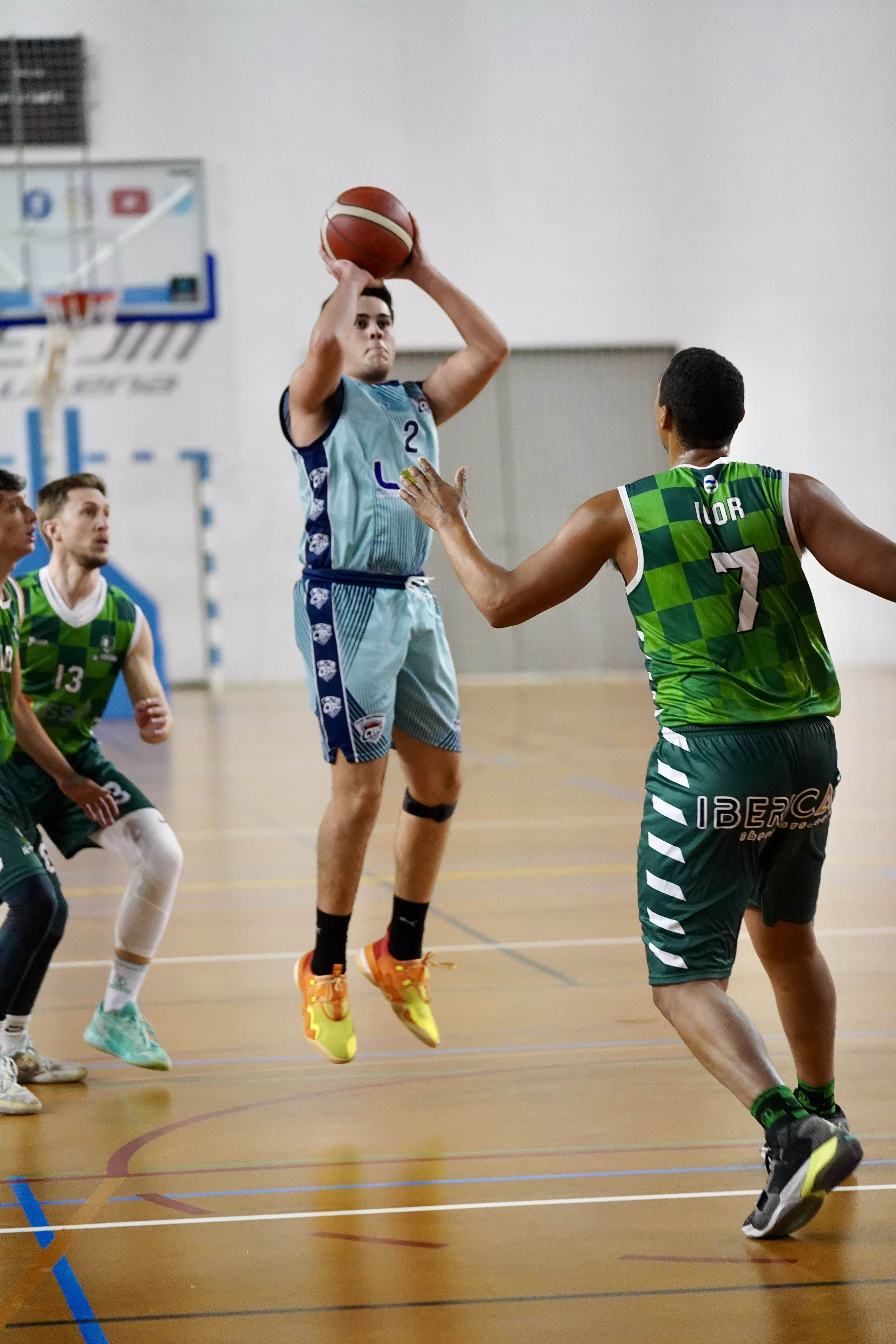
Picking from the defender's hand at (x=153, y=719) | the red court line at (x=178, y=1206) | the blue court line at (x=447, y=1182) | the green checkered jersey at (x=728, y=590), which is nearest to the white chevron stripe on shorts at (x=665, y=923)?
the green checkered jersey at (x=728, y=590)

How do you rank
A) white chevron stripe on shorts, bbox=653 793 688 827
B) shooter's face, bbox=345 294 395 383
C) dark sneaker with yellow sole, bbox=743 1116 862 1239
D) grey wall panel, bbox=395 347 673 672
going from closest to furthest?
dark sneaker with yellow sole, bbox=743 1116 862 1239, white chevron stripe on shorts, bbox=653 793 688 827, shooter's face, bbox=345 294 395 383, grey wall panel, bbox=395 347 673 672

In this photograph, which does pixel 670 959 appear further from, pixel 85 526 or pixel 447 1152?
pixel 85 526

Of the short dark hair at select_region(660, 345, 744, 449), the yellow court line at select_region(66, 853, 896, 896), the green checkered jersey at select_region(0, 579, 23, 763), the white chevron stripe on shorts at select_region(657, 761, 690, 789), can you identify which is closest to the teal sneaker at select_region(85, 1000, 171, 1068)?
the green checkered jersey at select_region(0, 579, 23, 763)

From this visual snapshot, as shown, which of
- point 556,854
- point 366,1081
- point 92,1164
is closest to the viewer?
point 92,1164

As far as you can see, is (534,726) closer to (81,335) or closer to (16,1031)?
(81,335)

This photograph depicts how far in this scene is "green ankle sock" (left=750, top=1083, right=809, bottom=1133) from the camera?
2676 millimetres

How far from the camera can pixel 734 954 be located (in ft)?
9.57

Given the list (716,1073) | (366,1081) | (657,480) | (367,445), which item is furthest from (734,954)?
(367,445)

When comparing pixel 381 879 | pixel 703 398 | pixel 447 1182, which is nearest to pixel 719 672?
pixel 703 398

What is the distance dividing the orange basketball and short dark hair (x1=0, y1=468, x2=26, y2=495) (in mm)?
1035

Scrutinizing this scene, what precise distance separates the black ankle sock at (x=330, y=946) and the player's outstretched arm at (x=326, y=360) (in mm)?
1277

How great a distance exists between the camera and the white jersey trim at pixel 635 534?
9.52ft

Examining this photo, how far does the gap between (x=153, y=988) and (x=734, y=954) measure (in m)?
2.70

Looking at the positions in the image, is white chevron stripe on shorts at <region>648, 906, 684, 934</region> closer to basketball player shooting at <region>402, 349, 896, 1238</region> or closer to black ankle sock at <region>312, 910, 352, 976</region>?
basketball player shooting at <region>402, 349, 896, 1238</region>
